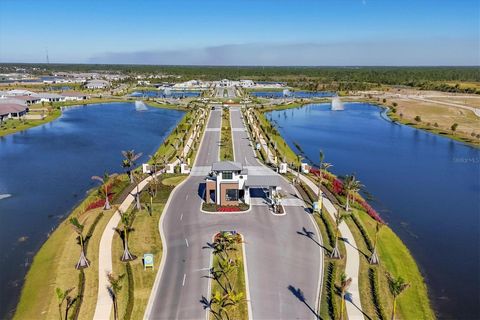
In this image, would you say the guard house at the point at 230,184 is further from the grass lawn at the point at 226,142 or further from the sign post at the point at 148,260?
the grass lawn at the point at 226,142

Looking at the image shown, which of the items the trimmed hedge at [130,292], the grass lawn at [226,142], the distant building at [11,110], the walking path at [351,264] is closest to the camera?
the trimmed hedge at [130,292]

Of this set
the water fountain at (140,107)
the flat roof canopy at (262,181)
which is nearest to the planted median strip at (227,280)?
the flat roof canopy at (262,181)

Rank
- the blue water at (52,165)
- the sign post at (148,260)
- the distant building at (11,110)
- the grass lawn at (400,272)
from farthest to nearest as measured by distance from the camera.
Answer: the distant building at (11,110) < the blue water at (52,165) < the sign post at (148,260) < the grass lawn at (400,272)

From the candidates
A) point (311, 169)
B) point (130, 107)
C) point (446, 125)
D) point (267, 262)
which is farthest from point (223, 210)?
point (130, 107)

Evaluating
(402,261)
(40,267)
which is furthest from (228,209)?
(40,267)

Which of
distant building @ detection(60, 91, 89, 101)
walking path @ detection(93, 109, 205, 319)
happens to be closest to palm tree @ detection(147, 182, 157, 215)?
walking path @ detection(93, 109, 205, 319)

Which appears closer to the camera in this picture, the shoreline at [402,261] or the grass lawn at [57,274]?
the grass lawn at [57,274]

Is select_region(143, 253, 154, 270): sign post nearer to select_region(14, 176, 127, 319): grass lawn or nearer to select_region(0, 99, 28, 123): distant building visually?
select_region(14, 176, 127, 319): grass lawn
